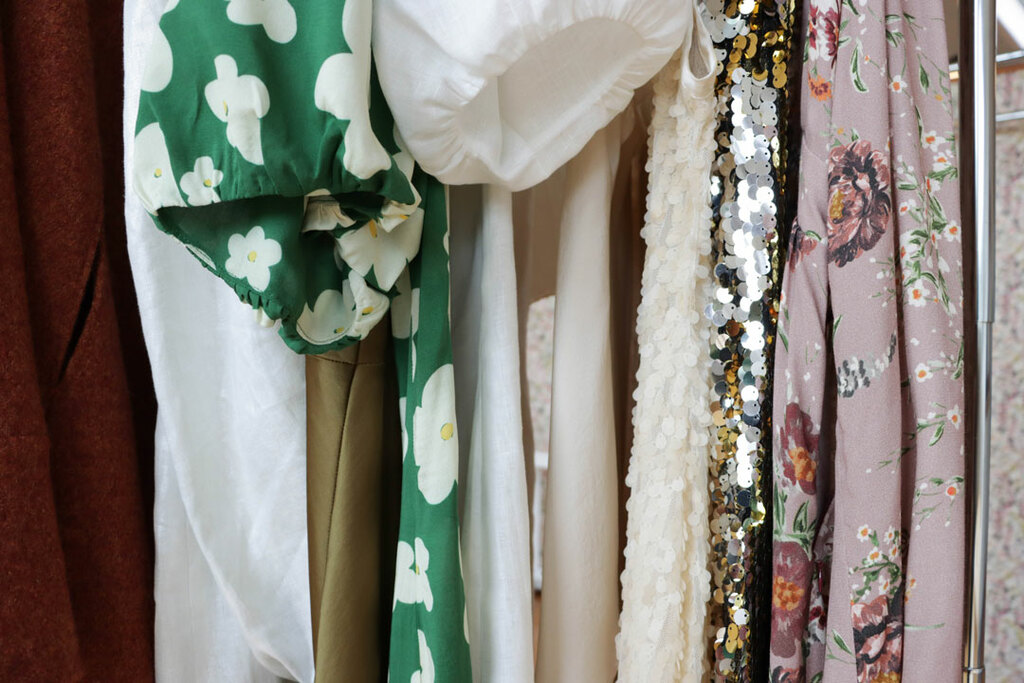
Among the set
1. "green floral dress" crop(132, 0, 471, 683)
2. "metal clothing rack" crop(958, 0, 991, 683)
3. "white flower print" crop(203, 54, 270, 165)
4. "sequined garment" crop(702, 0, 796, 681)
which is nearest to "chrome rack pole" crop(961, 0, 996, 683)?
"metal clothing rack" crop(958, 0, 991, 683)

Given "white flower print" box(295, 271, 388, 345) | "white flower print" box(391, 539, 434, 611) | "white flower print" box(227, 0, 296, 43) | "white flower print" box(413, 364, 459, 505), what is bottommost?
"white flower print" box(391, 539, 434, 611)

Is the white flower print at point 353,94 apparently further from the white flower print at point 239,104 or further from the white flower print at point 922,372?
the white flower print at point 922,372

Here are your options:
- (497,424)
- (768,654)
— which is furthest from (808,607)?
(497,424)

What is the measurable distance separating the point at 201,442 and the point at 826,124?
0.42 m

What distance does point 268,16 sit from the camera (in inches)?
13.6

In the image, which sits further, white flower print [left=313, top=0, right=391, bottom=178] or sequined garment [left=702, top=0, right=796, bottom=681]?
sequined garment [left=702, top=0, right=796, bottom=681]

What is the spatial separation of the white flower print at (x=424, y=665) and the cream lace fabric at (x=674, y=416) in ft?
0.43

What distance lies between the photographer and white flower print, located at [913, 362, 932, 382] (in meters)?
0.42

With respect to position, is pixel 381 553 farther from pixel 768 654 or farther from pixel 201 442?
pixel 768 654

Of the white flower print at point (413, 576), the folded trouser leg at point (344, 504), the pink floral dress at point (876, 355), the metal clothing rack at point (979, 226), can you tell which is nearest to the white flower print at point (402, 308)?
the folded trouser leg at point (344, 504)

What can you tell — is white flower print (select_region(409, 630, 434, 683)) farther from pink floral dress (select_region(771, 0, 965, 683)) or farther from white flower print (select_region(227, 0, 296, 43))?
white flower print (select_region(227, 0, 296, 43))

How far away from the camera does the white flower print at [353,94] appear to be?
32cm

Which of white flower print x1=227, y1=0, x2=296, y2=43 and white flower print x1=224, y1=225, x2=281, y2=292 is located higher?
white flower print x1=227, y1=0, x2=296, y2=43

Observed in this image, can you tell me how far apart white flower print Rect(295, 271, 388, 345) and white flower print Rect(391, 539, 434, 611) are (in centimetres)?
13
